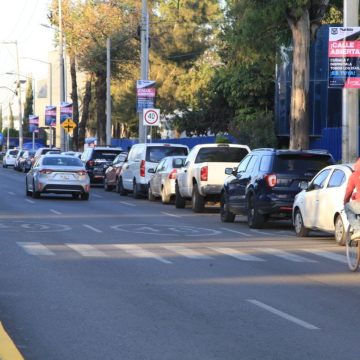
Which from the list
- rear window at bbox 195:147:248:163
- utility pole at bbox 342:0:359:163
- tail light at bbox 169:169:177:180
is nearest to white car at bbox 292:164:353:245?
utility pole at bbox 342:0:359:163

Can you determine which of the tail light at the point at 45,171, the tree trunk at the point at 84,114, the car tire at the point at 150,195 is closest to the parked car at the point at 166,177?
the car tire at the point at 150,195

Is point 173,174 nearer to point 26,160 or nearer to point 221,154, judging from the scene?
point 221,154

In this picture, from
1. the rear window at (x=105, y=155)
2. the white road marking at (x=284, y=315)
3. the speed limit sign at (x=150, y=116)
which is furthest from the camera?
the rear window at (x=105, y=155)

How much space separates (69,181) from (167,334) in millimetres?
22422

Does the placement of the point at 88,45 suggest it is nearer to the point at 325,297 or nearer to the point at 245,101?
the point at 245,101

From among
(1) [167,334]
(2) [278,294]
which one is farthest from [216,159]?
(1) [167,334]

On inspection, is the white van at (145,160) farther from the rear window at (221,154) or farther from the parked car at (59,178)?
the rear window at (221,154)

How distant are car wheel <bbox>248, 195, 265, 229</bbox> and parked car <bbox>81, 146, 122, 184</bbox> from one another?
69.3 feet

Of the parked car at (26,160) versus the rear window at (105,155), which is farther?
the parked car at (26,160)

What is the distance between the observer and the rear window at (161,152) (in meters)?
33.5

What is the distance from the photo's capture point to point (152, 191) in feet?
107

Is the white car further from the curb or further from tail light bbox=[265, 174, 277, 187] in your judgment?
the curb

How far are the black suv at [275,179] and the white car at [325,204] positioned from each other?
923 millimetres

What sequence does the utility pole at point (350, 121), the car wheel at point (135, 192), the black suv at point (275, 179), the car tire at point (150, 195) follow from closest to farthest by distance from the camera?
the black suv at point (275, 179) < the utility pole at point (350, 121) < the car tire at point (150, 195) < the car wheel at point (135, 192)
